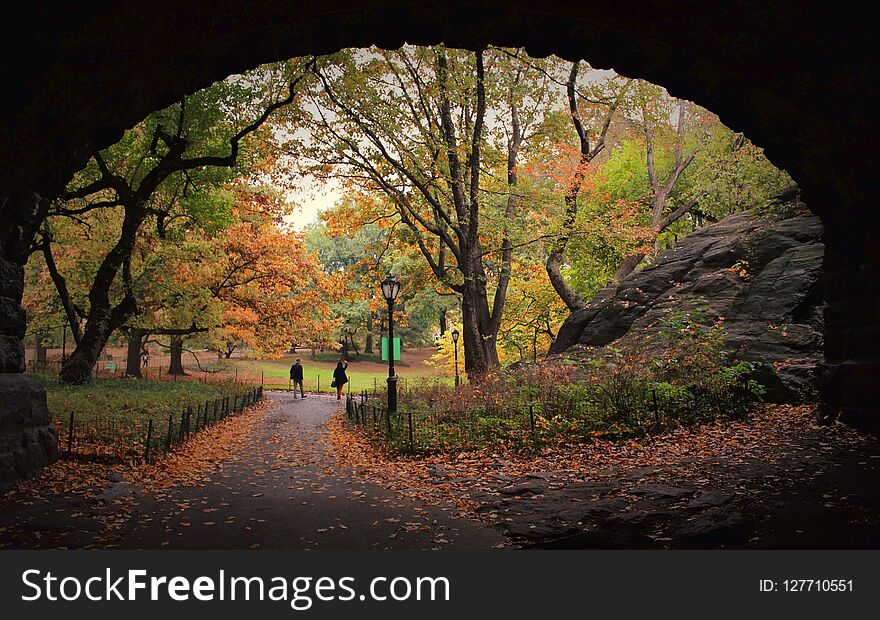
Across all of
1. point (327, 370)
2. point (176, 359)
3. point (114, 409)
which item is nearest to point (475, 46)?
point (114, 409)

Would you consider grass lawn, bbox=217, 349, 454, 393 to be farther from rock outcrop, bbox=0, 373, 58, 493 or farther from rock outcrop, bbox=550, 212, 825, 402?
rock outcrop, bbox=0, 373, 58, 493

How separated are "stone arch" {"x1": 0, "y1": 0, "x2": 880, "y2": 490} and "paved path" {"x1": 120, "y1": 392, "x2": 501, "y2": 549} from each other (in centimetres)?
248

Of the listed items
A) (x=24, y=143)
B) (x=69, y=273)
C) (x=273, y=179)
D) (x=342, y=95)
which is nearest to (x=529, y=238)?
(x=342, y=95)

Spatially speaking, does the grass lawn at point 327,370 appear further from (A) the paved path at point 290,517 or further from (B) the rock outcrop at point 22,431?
(B) the rock outcrop at point 22,431

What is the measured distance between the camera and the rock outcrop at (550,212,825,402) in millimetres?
10531

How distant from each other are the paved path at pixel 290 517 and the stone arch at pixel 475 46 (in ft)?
8.12

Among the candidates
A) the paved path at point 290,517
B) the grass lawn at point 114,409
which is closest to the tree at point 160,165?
the grass lawn at point 114,409

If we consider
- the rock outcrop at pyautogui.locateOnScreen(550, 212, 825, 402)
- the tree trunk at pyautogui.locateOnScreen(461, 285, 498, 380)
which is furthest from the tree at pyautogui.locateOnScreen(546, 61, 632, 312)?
the tree trunk at pyautogui.locateOnScreen(461, 285, 498, 380)

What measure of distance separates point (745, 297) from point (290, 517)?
38.5ft

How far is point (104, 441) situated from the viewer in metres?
9.30

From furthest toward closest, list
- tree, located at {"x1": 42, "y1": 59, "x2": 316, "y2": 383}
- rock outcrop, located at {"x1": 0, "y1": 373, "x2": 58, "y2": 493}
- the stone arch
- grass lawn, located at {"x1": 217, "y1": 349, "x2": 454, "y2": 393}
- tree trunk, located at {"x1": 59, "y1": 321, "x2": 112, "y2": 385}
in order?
grass lawn, located at {"x1": 217, "y1": 349, "x2": 454, "y2": 393}
tree trunk, located at {"x1": 59, "y1": 321, "x2": 112, "y2": 385}
tree, located at {"x1": 42, "y1": 59, "x2": 316, "y2": 383}
rock outcrop, located at {"x1": 0, "y1": 373, "x2": 58, "y2": 493}
the stone arch

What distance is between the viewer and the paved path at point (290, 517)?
519cm

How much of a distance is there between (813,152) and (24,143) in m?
8.30

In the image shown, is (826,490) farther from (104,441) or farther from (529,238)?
(529,238)
